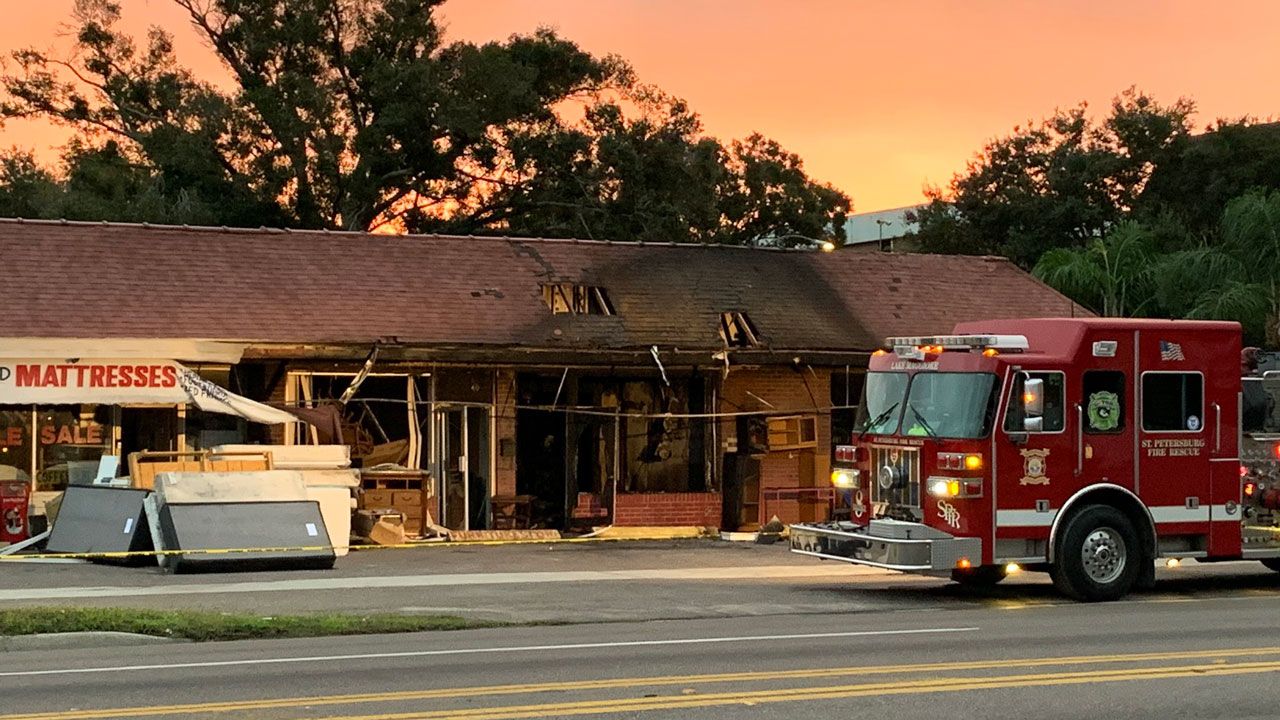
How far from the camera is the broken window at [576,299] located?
2827cm

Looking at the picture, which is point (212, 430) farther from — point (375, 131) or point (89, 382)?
point (375, 131)

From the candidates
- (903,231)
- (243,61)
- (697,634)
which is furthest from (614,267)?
(903,231)

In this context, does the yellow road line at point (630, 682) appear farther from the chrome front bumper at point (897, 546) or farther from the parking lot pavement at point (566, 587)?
the parking lot pavement at point (566, 587)

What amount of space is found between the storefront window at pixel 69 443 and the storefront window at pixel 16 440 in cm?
15

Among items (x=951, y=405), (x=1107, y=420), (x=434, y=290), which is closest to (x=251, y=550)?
(x=434, y=290)

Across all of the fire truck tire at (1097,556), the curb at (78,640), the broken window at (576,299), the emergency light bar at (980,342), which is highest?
the broken window at (576,299)

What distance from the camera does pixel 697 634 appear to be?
13.7m

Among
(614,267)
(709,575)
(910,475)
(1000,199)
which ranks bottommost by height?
(709,575)

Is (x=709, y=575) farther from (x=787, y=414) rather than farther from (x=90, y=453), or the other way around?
(x=90, y=453)

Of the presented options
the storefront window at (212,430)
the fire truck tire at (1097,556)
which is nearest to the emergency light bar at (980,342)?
the fire truck tire at (1097,556)

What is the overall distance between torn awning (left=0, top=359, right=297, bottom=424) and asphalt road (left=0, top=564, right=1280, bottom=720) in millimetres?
10226

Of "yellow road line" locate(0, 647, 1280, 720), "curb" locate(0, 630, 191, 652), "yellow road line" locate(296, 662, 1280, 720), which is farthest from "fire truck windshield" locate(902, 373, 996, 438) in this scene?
"curb" locate(0, 630, 191, 652)

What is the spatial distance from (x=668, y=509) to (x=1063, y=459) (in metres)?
11.0

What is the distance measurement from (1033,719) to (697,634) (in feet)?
15.3
